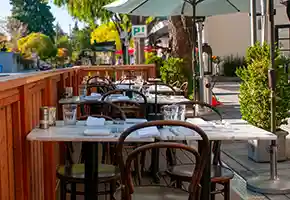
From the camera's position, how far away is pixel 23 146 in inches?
121

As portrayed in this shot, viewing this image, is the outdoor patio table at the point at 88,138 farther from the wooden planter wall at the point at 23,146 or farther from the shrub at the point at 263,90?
the shrub at the point at 263,90

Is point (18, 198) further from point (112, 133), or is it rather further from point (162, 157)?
point (162, 157)

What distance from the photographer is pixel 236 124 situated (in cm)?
378

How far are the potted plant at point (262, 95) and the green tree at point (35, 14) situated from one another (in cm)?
6428

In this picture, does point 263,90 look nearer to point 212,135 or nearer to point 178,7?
point 212,135

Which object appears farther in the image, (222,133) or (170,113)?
(170,113)

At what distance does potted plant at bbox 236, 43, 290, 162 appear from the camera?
18.6 feet

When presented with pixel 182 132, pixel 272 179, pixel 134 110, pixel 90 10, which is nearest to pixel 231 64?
pixel 90 10

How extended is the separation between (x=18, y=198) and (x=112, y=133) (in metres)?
0.72

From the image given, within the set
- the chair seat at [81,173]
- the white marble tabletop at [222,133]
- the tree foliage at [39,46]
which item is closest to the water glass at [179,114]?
the white marble tabletop at [222,133]

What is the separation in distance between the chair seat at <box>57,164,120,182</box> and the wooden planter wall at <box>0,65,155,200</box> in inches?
8.4

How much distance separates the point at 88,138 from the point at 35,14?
227 ft

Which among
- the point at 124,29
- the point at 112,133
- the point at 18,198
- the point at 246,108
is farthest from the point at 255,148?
the point at 124,29

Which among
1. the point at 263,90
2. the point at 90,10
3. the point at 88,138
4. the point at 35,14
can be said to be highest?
the point at 35,14
